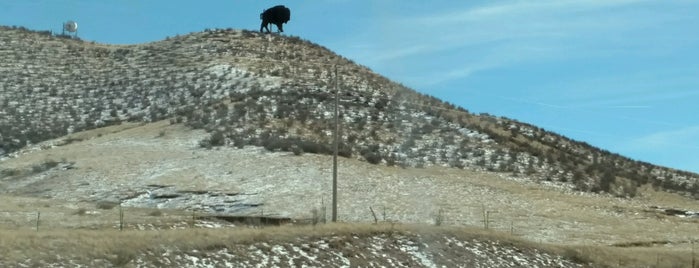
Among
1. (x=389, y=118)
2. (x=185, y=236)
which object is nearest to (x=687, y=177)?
(x=389, y=118)

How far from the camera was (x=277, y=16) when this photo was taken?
91.3m

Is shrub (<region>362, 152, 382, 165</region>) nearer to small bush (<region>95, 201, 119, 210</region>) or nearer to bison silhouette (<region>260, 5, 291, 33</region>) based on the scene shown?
small bush (<region>95, 201, 119, 210</region>)

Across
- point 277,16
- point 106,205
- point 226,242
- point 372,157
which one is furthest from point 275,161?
point 277,16

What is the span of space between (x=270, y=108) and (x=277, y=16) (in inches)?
958

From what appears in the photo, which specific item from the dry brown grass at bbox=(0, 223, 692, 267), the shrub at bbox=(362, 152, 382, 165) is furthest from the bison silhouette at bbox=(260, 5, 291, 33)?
the dry brown grass at bbox=(0, 223, 692, 267)

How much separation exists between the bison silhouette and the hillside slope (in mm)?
1846

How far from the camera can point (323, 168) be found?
2098 inches

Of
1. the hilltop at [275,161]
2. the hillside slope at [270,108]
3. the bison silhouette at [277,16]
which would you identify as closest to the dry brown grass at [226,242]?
the hilltop at [275,161]

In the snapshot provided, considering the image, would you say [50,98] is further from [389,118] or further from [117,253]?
[117,253]

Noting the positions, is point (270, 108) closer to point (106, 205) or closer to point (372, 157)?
point (372, 157)

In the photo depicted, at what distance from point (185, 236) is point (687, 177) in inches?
2042

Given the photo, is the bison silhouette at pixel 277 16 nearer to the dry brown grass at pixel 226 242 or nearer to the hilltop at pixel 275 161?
the hilltop at pixel 275 161

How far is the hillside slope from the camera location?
62.4 meters

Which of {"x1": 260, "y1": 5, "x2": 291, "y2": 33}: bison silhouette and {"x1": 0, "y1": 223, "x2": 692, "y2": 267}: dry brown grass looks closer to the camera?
{"x1": 0, "y1": 223, "x2": 692, "y2": 267}: dry brown grass
